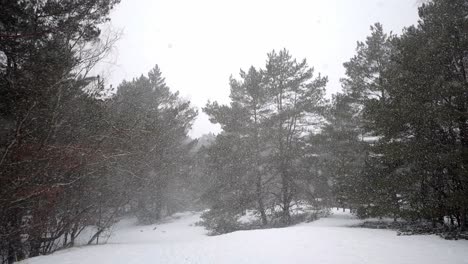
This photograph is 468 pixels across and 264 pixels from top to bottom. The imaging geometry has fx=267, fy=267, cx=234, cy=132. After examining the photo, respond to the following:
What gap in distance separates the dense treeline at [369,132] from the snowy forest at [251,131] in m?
0.07

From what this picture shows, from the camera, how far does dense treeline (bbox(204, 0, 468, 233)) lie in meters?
9.91

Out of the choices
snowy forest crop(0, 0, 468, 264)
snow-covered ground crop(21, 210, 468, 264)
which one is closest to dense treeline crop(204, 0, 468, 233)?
snowy forest crop(0, 0, 468, 264)

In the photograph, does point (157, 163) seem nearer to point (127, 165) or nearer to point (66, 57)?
point (127, 165)

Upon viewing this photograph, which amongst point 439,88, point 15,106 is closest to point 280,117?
point 439,88

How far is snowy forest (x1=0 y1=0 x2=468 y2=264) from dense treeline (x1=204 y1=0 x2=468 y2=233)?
7 cm

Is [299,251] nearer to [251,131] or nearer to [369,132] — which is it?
[251,131]

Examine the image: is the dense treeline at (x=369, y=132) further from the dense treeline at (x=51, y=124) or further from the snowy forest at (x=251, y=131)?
the dense treeline at (x=51, y=124)

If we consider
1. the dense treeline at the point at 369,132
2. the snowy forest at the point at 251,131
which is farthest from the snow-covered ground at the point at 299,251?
the dense treeline at the point at 369,132

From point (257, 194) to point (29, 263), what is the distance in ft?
41.0

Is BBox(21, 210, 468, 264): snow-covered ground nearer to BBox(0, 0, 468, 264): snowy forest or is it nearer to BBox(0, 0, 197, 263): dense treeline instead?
BBox(0, 0, 468, 264): snowy forest

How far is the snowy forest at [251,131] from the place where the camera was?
8070 mm

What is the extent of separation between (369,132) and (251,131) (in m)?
7.84

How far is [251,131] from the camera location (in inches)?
723

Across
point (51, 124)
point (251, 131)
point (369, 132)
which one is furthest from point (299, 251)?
point (369, 132)
